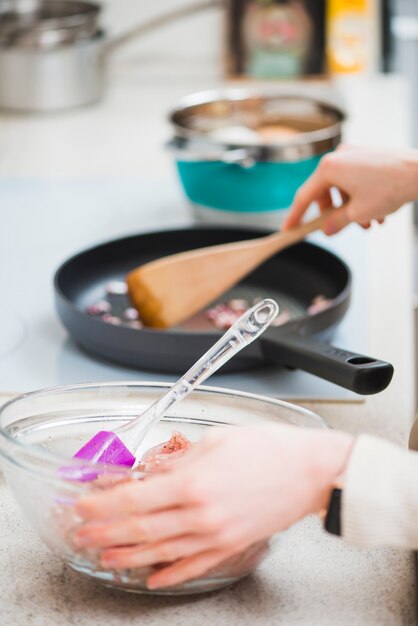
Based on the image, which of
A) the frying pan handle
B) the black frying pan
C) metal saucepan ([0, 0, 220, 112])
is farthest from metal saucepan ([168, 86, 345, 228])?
the frying pan handle

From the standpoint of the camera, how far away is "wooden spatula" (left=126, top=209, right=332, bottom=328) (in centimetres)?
117

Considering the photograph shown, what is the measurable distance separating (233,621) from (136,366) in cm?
43

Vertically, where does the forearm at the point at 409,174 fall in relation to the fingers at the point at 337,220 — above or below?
above

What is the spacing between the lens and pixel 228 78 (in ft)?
7.12

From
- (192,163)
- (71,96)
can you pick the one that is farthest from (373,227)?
(71,96)

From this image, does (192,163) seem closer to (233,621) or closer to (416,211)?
(416,211)

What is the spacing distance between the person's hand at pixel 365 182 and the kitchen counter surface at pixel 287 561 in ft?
0.44

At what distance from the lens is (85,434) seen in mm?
827

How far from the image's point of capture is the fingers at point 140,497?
627 millimetres

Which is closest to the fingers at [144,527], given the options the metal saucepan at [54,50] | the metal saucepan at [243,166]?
the metal saucepan at [243,166]

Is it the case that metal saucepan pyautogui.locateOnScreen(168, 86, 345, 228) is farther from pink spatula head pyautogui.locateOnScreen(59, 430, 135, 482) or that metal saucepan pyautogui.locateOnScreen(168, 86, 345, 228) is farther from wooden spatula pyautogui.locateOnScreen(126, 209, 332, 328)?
pink spatula head pyautogui.locateOnScreen(59, 430, 135, 482)

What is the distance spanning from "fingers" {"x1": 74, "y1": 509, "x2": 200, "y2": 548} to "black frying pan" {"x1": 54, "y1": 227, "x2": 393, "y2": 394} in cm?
33

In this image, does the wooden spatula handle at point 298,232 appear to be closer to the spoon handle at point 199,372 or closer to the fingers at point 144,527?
the spoon handle at point 199,372

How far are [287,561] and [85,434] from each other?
0.61 ft
